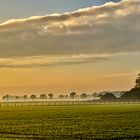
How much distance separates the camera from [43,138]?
4403 centimetres

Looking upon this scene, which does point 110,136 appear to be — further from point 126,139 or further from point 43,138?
point 43,138

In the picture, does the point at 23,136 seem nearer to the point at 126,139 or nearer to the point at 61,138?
the point at 61,138

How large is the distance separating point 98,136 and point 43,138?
210 inches

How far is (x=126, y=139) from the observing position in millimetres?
41375

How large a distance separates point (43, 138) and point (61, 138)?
6.05 ft

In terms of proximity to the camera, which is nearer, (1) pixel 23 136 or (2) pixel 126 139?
(2) pixel 126 139

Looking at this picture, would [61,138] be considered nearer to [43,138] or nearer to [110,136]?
[43,138]

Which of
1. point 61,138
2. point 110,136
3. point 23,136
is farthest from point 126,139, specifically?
point 23,136

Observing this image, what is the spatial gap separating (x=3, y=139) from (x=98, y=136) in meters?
9.16

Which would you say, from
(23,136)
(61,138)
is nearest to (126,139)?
(61,138)

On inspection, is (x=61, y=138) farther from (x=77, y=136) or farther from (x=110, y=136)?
(x=110, y=136)

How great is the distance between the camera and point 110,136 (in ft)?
145

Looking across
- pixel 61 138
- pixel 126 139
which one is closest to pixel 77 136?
pixel 61 138

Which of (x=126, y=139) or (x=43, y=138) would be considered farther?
(x=43, y=138)
